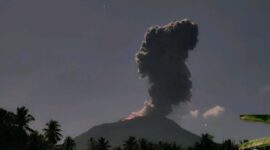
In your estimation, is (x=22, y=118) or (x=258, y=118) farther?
(x=22, y=118)

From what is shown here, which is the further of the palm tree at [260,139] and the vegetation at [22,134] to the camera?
the vegetation at [22,134]

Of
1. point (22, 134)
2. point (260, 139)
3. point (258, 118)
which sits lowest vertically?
point (260, 139)

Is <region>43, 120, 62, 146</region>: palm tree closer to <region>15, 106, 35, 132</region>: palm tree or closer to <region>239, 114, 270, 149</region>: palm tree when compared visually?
<region>15, 106, 35, 132</region>: palm tree

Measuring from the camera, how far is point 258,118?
15.7 feet

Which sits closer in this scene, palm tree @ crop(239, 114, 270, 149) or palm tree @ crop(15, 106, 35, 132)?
palm tree @ crop(239, 114, 270, 149)

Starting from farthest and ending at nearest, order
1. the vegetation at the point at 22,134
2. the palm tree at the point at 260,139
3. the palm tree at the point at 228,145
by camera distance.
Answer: the palm tree at the point at 228,145 → the vegetation at the point at 22,134 → the palm tree at the point at 260,139

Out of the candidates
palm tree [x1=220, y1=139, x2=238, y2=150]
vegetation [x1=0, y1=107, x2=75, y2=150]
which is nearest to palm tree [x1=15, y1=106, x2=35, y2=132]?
vegetation [x1=0, y1=107, x2=75, y2=150]

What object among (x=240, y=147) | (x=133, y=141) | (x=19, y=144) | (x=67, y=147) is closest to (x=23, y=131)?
(x=19, y=144)

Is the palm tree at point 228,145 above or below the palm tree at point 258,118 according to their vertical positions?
above

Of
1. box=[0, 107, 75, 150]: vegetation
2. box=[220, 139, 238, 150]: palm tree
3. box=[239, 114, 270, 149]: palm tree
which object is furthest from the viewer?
box=[220, 139, 238, 150]: palm tree

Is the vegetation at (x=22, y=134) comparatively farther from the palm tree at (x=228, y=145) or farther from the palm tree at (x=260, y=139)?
the palm tree at (x=260, y=139)

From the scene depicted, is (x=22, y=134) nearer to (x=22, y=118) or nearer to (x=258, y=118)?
(x=22, y=118)

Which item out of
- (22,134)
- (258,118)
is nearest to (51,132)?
(22,134)

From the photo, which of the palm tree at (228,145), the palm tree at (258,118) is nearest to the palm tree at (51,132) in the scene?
the palm tree at (228,145)
